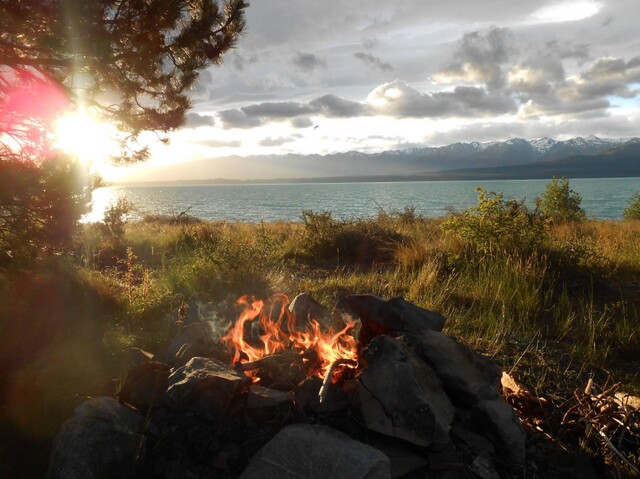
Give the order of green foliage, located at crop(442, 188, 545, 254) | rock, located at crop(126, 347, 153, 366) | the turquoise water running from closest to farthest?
rock, located at crop(126, 347, 153, 366) < green foliage, located at crop(442, 188, 545, 254) < the turquoise water

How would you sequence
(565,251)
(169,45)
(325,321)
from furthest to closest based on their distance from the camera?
(565,251)
(169,45)
(325,321)

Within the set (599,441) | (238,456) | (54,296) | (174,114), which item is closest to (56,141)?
(174,114)

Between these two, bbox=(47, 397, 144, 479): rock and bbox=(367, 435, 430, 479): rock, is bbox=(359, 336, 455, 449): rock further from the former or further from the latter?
bbox=(47, 397, 144, 479): rock

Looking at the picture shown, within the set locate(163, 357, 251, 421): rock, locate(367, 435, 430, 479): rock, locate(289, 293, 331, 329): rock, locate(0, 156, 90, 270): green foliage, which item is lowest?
locate(367, 435, 430, 479): rock

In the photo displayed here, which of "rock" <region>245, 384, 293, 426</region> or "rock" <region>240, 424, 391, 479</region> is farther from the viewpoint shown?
"rock" <region>245, 384, 293, 426</region>

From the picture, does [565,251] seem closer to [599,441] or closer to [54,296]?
[599,441]

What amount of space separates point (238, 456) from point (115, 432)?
2.94 ft

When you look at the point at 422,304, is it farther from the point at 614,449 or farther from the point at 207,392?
the point at 207,392

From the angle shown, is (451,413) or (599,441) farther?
(599,441)

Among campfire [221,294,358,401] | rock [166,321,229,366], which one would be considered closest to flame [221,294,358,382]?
campfire [221,294,358,401]

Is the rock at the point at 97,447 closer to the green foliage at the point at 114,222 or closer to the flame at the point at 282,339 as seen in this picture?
the flame at the point at 282,339

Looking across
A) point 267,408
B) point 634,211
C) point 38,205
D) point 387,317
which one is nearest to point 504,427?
point 387,317

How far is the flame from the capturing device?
3.96 meters

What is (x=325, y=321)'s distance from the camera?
4594 mm
